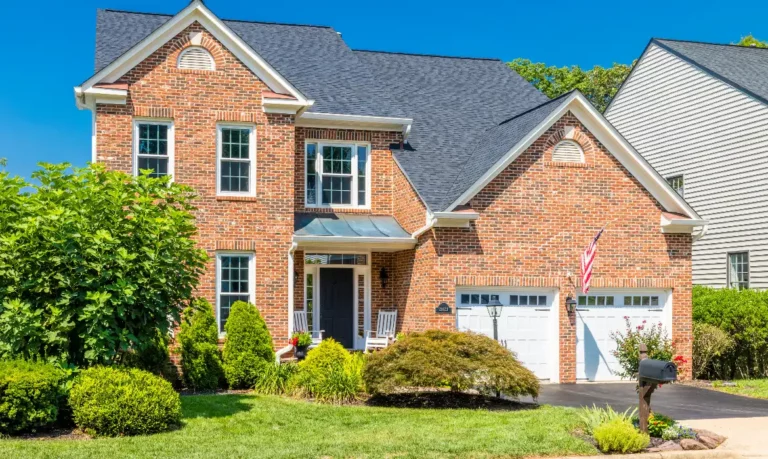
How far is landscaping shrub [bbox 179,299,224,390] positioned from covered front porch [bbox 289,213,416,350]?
3.23 meters

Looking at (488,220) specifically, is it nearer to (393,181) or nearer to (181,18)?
(393,181)

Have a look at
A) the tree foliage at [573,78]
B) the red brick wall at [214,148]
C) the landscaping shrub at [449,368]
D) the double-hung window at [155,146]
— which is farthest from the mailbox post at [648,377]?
the tree foliage at [573,78]

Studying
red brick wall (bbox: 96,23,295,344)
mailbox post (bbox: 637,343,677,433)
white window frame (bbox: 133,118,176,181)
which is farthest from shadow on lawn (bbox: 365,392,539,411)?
white window frame (bbox: 133,118,176,181)

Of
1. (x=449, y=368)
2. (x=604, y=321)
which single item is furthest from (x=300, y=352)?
(x=604, y=321)

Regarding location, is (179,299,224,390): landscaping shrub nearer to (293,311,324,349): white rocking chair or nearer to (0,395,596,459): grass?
(0,395,596,459): grass

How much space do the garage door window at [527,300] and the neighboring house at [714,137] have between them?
302 inches

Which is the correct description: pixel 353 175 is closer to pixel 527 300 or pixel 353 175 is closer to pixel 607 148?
pixel 527 300

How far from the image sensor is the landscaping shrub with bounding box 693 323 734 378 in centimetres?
2177

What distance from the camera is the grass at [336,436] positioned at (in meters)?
11.4

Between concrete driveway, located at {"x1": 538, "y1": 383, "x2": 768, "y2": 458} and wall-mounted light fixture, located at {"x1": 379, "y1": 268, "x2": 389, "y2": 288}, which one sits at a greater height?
wall-mounted light fixture, located at {"x1": 379, "y1": 268, "x2": 389, "y2": 288}

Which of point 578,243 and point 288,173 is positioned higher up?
point 288,173

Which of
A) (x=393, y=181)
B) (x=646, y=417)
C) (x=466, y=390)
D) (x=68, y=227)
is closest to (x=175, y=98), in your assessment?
(x=393, y=181)

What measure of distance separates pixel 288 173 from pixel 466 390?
677cm

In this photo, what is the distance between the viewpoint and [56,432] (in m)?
12.9
